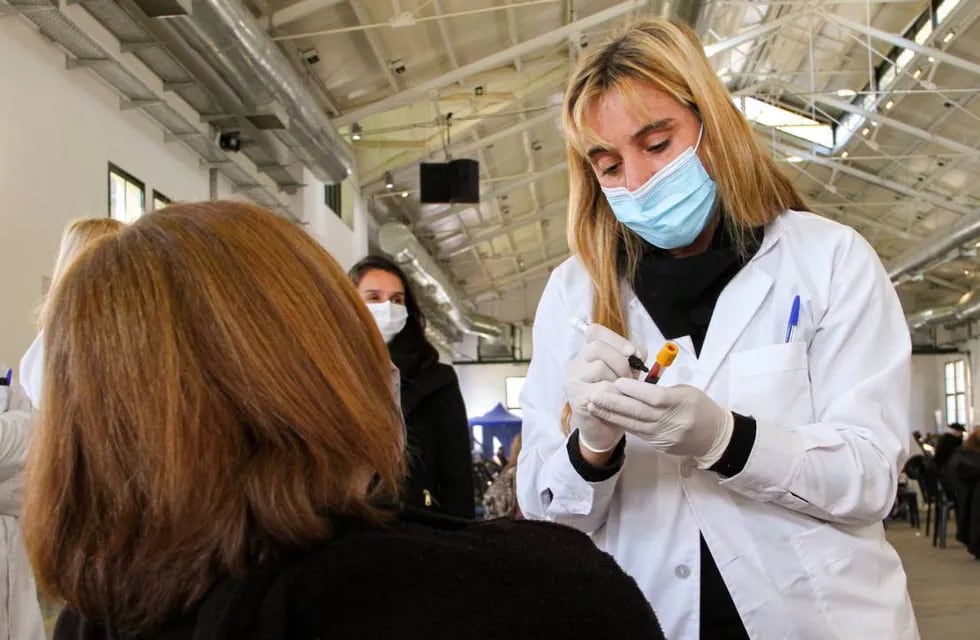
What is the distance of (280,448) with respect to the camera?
3.00 ft

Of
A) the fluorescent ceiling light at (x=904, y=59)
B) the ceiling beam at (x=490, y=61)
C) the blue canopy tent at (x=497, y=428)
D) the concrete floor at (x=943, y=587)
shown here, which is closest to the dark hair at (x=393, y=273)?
the concrete floor at (x=943, y=587)

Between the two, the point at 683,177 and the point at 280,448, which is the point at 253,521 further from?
the point at 683,177

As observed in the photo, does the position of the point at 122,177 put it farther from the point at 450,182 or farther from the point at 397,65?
the point at 450,182

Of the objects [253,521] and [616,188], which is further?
[616,188]

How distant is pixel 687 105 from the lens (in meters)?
1.56

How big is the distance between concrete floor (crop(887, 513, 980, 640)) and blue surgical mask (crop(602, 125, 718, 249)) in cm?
597

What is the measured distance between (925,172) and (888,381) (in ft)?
58.4

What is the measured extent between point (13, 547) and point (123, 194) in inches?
189

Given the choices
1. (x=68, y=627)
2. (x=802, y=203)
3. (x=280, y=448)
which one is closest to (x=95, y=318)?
(x=280, y=448)

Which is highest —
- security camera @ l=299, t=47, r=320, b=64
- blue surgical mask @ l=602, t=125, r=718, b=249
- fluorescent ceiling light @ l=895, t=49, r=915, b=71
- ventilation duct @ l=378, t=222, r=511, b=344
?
fluorescent ceiling light @ l=895, t=49, r=915, b=71

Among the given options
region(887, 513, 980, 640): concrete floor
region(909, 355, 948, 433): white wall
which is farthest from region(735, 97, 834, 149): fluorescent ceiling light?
region(909, 355, 948, 433): white wall

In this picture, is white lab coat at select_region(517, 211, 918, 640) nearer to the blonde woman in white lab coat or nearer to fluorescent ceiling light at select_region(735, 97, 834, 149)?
the blonde woman in white lab coat

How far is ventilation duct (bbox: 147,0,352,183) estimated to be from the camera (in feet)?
21.5

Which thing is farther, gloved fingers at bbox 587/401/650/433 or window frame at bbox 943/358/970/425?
window frame at bbox 943/358/970/425
